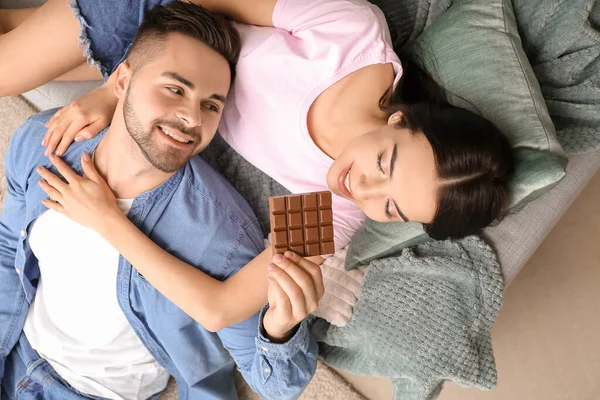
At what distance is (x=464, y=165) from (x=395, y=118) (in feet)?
0.95

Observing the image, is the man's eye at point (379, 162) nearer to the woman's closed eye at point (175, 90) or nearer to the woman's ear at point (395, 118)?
the woman's ear at point (395, 118)

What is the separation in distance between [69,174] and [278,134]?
0.73 m

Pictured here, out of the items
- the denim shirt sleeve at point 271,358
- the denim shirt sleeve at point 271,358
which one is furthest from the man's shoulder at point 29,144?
the denim shirt sleeve at point 271,358

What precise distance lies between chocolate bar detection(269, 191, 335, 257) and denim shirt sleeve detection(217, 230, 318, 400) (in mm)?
324

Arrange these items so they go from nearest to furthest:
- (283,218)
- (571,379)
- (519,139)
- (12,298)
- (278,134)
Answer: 1. (283,218)
2. (519,139)
3. (278,134)
4. (12,298)
5. (571,379)

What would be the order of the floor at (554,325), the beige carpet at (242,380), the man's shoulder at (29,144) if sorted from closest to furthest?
the man's shoulder at (29,144) → the beige carpet at (242,380) → the floor at (554,325)

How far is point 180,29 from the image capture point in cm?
166

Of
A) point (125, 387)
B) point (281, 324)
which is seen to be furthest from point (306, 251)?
point (125, 387)

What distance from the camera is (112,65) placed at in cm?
200

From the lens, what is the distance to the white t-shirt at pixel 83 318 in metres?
1.77

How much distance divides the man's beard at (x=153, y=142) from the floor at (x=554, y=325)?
149cm

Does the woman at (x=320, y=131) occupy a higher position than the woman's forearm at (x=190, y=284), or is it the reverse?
the woman at (x=320, y=131)

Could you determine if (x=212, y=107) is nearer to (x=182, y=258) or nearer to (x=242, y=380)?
A: (x=182, y=258)

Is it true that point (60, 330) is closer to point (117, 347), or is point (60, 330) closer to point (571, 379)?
point (117, 347)
